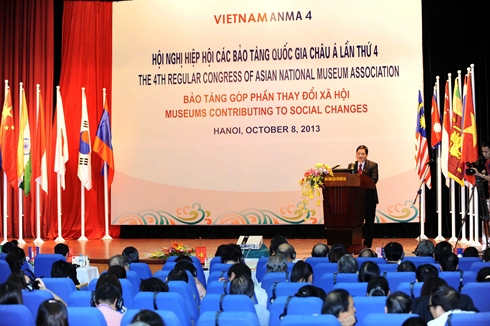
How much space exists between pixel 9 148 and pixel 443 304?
9.96 m

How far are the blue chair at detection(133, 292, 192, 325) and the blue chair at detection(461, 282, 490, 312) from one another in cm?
198

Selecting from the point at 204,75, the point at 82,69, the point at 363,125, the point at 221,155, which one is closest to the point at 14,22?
the point at 82,69

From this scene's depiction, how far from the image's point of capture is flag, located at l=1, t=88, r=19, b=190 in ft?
40.0

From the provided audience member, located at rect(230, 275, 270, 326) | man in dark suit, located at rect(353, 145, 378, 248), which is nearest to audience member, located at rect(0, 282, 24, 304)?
audience member, located at rect(230, 275, 270, 326)

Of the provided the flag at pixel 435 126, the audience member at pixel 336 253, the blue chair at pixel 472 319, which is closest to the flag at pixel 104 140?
the flag at pixel 435 126

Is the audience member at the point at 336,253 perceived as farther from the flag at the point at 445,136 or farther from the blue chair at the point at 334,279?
the flag at the point at 445,136

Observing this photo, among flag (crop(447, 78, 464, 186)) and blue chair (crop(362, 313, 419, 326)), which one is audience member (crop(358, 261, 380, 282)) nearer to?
blue chair (crop(362, 313, 419, 326))

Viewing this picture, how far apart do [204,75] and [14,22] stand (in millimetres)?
4028

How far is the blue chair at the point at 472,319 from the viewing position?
3.55m

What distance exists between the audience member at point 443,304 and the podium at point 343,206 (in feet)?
16.6

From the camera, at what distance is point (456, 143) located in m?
10.8

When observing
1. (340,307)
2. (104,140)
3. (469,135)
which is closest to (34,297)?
(340,307)

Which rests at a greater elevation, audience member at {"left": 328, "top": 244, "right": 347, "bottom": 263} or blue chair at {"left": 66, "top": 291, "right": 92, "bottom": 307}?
audience member at {"left": 328, "top": 244, "right": 347, "bottom": 263}

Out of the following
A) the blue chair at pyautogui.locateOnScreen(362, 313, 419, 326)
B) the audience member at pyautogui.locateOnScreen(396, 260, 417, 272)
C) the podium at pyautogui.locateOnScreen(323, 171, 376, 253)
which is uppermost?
the podium at pyautogui.locateOnScreen(323, 171, 376, 253)
